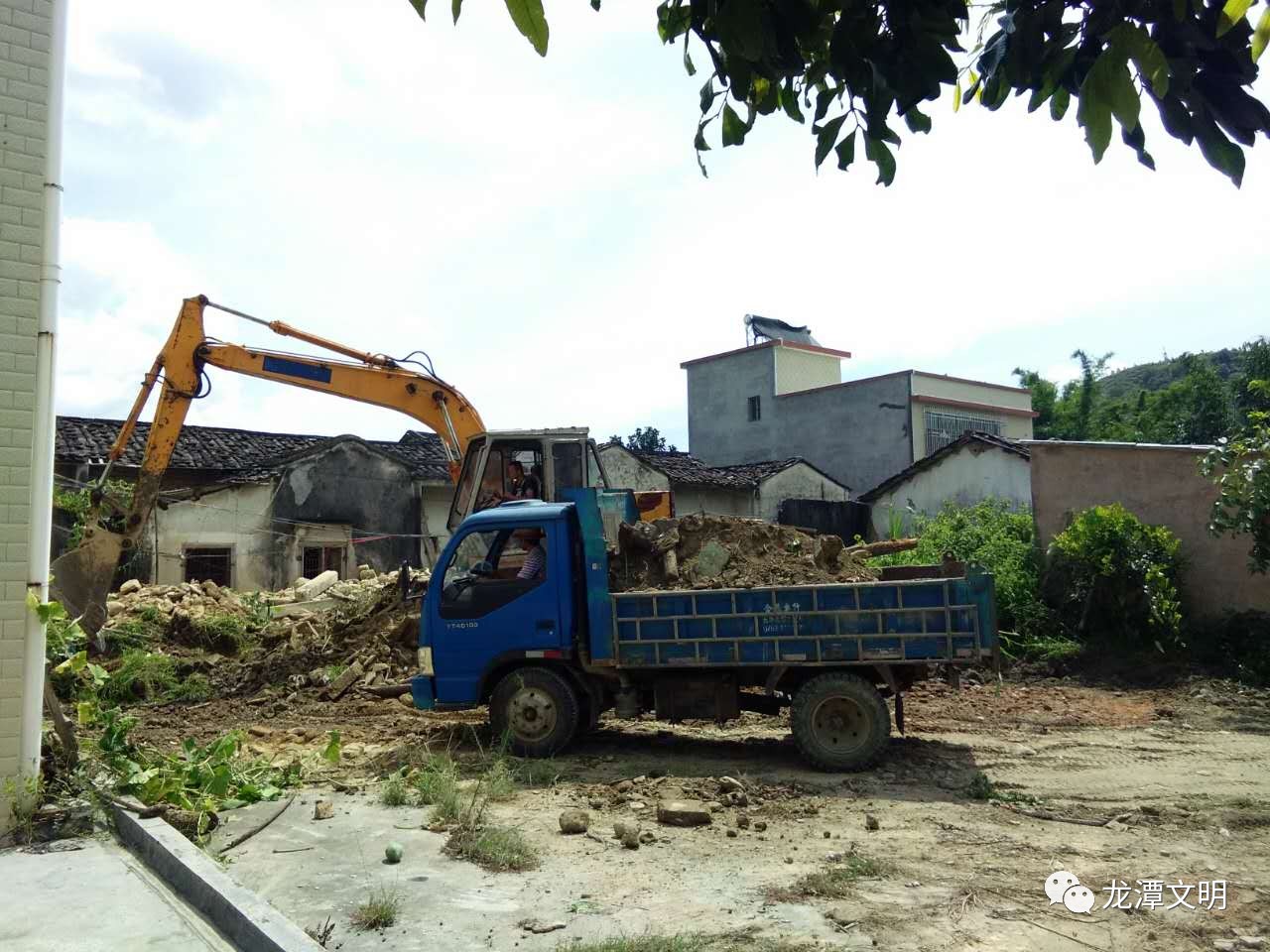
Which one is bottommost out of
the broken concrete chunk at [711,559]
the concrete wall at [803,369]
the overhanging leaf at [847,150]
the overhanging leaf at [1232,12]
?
the broken concrete chunk at [711,559]

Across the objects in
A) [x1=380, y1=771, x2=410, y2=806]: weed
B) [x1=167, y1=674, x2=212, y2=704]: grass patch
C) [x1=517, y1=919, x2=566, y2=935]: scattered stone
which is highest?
[x1=167, y1=674, x2=212, y2=704]: grass patch

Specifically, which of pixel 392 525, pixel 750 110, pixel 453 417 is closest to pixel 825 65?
pixel 750 110

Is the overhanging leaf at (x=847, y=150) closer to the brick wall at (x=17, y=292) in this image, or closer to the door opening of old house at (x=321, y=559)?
the brick wall at (x=17, y=292)

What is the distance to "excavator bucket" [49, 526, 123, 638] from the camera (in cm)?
1202

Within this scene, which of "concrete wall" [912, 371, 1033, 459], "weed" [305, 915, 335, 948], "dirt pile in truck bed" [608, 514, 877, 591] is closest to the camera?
"weed" [305, 915, 335, 948]

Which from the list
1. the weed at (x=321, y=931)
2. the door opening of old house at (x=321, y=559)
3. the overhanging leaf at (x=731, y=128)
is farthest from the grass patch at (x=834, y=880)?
the door opening of old house at (x=321, y=559)

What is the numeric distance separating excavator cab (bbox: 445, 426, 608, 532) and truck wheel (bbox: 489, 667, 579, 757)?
10.9 ft

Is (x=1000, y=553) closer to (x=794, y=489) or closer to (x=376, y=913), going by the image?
(x=376, y=913)

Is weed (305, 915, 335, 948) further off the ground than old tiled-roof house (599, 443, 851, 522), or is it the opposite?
old tiled-roof house (599, 443, 851, 522)

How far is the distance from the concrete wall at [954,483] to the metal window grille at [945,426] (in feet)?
22.0

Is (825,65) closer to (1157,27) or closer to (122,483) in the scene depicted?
(1157,27)

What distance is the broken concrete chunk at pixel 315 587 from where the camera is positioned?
17938 millimetres

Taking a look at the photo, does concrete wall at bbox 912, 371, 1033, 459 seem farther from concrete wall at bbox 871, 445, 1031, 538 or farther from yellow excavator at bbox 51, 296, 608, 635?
yellow excavator at bbox 51, 296, 608, 635

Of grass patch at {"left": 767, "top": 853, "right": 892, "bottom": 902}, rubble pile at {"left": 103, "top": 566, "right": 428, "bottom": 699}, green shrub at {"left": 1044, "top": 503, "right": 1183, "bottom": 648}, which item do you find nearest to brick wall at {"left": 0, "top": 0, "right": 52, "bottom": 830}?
grass patch at {"left": 767, "top": 853, "right": 892, "bottom": 902}
